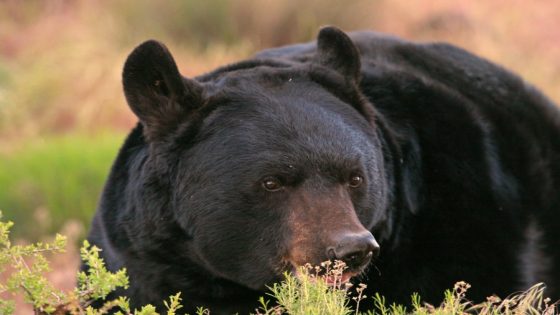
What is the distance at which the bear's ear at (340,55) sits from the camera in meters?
5.64

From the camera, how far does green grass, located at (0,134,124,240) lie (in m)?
12.0

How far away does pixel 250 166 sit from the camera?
199 inches

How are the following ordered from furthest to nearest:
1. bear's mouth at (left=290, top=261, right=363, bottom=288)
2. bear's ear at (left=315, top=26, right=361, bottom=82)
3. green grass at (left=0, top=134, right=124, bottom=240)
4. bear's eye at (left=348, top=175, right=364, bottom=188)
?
green grass at (left=0, top=134, right=124, bottom=240), bear's ear at (left=315, top=26, right=361, bottom=82), bear's eye at (left=348, top=175, right=364, bottom=188), bear's mouth at (left=290, top=261, right=363, bottom=288)

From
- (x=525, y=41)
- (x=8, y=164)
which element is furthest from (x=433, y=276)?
(x=525, y=41)

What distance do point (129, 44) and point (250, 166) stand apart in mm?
11877

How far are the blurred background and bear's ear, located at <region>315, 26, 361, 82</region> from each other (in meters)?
6.99

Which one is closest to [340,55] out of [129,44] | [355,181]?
[355,181]

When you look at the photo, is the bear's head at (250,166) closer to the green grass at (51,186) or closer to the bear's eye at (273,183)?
the bear's eye at (273,183)

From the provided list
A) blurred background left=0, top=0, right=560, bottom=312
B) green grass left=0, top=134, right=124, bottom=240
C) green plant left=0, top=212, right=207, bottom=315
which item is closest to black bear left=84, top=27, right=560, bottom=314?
green plant left=0, top=212, right=207, bottom=315

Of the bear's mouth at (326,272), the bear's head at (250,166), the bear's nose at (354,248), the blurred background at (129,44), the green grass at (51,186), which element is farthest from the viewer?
the blurred background at (129,44)

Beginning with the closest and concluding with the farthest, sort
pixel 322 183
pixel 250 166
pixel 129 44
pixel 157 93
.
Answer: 1. pixel 322 183
2. pixel 250 166
3. pixel 157 93
4. pixel 129 44

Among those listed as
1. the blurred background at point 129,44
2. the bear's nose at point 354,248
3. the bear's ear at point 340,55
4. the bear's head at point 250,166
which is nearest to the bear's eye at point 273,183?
the bear's head at point 250,166

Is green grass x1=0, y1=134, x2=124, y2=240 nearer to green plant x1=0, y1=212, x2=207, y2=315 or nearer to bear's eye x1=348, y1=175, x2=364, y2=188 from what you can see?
bear's eye x1=348, y1=175, x2=364, y2=188

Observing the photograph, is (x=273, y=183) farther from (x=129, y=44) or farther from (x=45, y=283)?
(x=129, y=44)
